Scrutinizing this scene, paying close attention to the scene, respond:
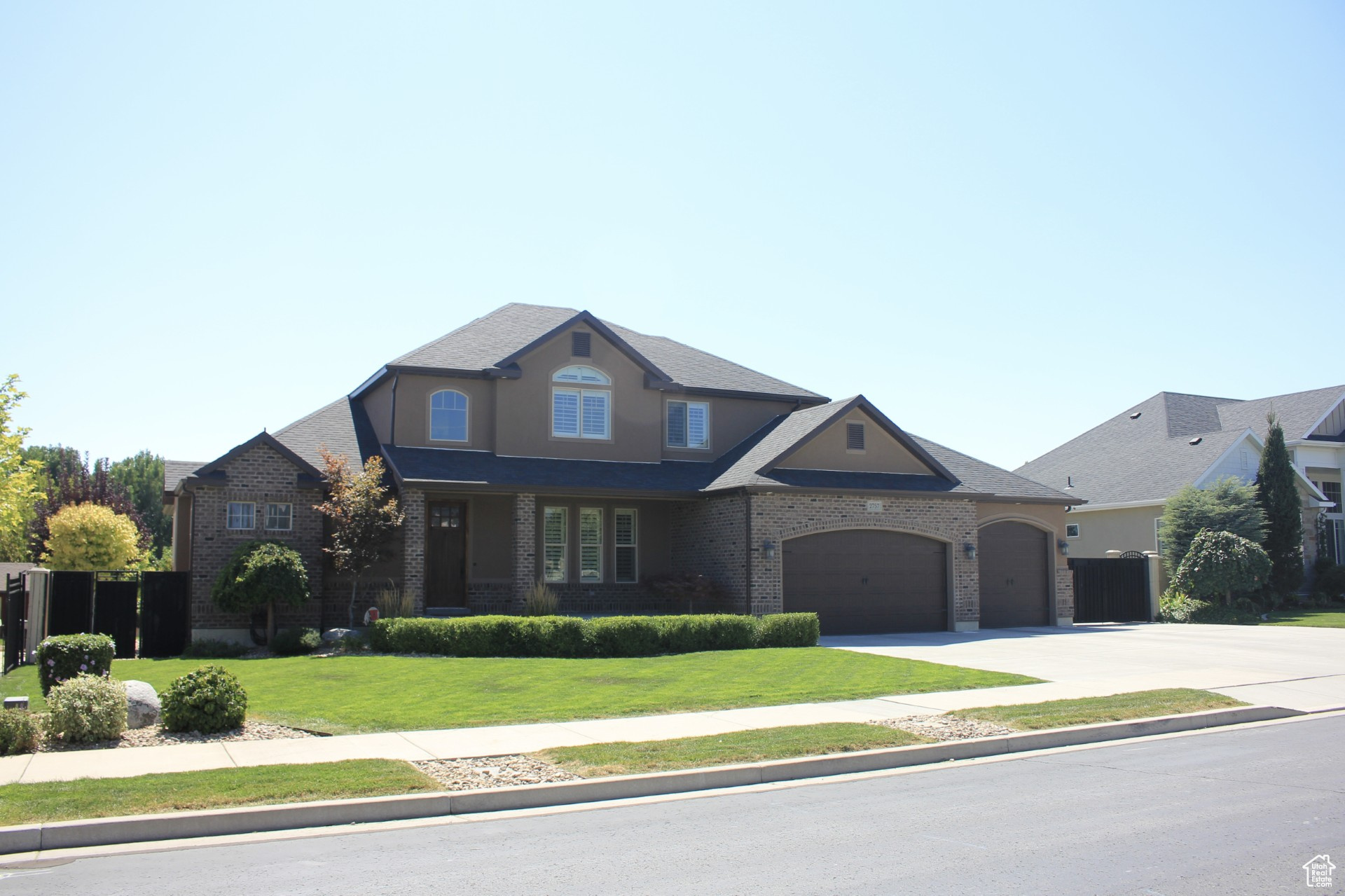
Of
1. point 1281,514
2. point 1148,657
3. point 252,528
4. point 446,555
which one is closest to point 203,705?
point 252,528

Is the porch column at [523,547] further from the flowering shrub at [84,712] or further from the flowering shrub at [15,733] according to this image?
the flowering shrub at [15,733]

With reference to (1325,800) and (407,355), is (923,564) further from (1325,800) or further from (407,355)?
(1325,800)

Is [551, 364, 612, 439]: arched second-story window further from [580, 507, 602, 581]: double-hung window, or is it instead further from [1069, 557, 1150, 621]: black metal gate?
[1069, 557, 1150, 621]: black metal gate

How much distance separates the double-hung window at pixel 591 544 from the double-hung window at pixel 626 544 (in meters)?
0.40

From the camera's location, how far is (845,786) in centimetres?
949

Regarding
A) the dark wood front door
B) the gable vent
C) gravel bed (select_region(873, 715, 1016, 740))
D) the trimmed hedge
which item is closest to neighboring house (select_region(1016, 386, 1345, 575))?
the gable vent

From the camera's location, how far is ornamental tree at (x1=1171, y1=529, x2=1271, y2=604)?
101ft

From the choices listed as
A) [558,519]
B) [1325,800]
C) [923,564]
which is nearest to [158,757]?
[1325,800]

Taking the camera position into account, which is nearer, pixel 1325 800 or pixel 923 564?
pixel 1325 800

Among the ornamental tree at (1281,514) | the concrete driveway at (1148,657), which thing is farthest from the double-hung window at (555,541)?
the ornamental tree at (1281,514)

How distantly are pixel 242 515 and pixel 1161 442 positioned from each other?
32.4 m

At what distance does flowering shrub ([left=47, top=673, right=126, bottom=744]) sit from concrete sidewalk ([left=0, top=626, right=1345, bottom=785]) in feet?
1.50

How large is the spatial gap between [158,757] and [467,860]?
4.78m

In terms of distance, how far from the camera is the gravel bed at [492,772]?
917cm
